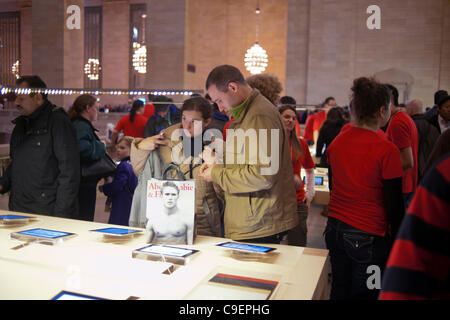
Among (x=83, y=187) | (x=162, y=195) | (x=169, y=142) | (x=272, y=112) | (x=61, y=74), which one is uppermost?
(x=61, y=74)

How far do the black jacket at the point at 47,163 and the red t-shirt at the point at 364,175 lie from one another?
6.43ft

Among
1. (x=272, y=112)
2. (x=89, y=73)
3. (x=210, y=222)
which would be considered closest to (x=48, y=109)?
(x=210, y=222)

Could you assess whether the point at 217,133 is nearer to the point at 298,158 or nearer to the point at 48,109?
the point at 298,158

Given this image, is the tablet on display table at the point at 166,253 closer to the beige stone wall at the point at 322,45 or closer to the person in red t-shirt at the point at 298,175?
the person in red t-shirt at the point at 298,175

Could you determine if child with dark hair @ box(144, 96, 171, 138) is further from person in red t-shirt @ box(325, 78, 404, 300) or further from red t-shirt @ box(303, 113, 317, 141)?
red t-shirt @ box(303, 113, 317, 141)

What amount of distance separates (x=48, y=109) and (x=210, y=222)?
1.64 metres

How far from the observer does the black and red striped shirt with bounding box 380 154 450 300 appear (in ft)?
2.93

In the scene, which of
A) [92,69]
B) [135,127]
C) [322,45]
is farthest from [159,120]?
[92,69]

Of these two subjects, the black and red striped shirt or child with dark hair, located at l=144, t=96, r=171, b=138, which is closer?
the black and red striped shirt

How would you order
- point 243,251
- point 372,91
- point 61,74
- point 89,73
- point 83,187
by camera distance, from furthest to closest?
point 89,73, point 61,74, point 83,187, point 372,91, point 243,251

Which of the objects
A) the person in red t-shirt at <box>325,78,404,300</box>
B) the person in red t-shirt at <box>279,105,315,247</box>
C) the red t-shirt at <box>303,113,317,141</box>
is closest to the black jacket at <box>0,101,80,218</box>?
the person in red t-shirt at <box>279,105,315,247</box>

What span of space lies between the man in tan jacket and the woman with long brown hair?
6.73 ft

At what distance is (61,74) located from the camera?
48.5 feet

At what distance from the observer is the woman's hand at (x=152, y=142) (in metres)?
2.54
